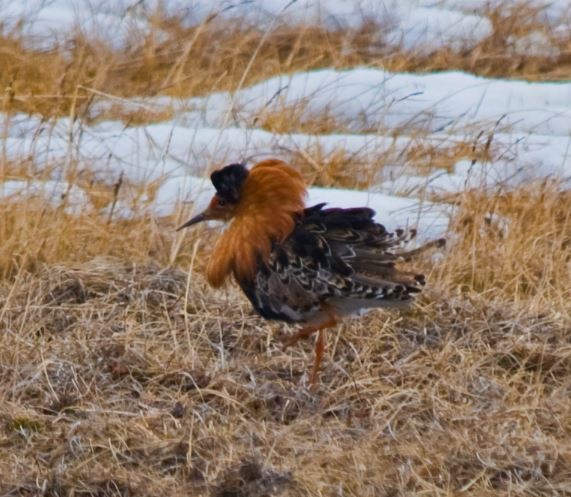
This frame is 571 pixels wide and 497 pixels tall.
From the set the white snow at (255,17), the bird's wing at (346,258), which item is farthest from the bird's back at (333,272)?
the white snow at (255,17)

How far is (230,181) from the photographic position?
→ 6.54m

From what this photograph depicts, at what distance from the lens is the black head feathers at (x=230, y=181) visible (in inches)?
258

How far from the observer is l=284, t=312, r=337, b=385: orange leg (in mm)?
6172

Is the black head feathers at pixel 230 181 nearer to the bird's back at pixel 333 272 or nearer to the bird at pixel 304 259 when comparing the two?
the bird at pixel 304 259

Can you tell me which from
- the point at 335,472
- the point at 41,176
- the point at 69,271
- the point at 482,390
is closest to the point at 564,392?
the point at 482,390

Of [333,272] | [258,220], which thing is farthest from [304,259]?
[258,220]

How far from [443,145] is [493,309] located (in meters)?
2.73

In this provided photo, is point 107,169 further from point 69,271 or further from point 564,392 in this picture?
point 564,392

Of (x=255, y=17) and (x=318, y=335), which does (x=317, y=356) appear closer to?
(x=318, y=335)

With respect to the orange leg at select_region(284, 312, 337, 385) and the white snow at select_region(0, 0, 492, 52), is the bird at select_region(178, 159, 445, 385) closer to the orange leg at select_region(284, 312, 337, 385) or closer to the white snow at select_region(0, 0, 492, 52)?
the orange leg at select_region(284, 312, 337, 385)

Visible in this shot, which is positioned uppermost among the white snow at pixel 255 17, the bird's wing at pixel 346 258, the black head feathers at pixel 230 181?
the black head feathers at pixel 230 181

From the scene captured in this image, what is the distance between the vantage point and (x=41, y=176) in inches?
320

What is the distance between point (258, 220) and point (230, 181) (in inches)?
9.8

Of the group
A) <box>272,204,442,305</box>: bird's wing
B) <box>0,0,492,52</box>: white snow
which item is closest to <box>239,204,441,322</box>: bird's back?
<box>272,204,442,305</box>: bird's wing
